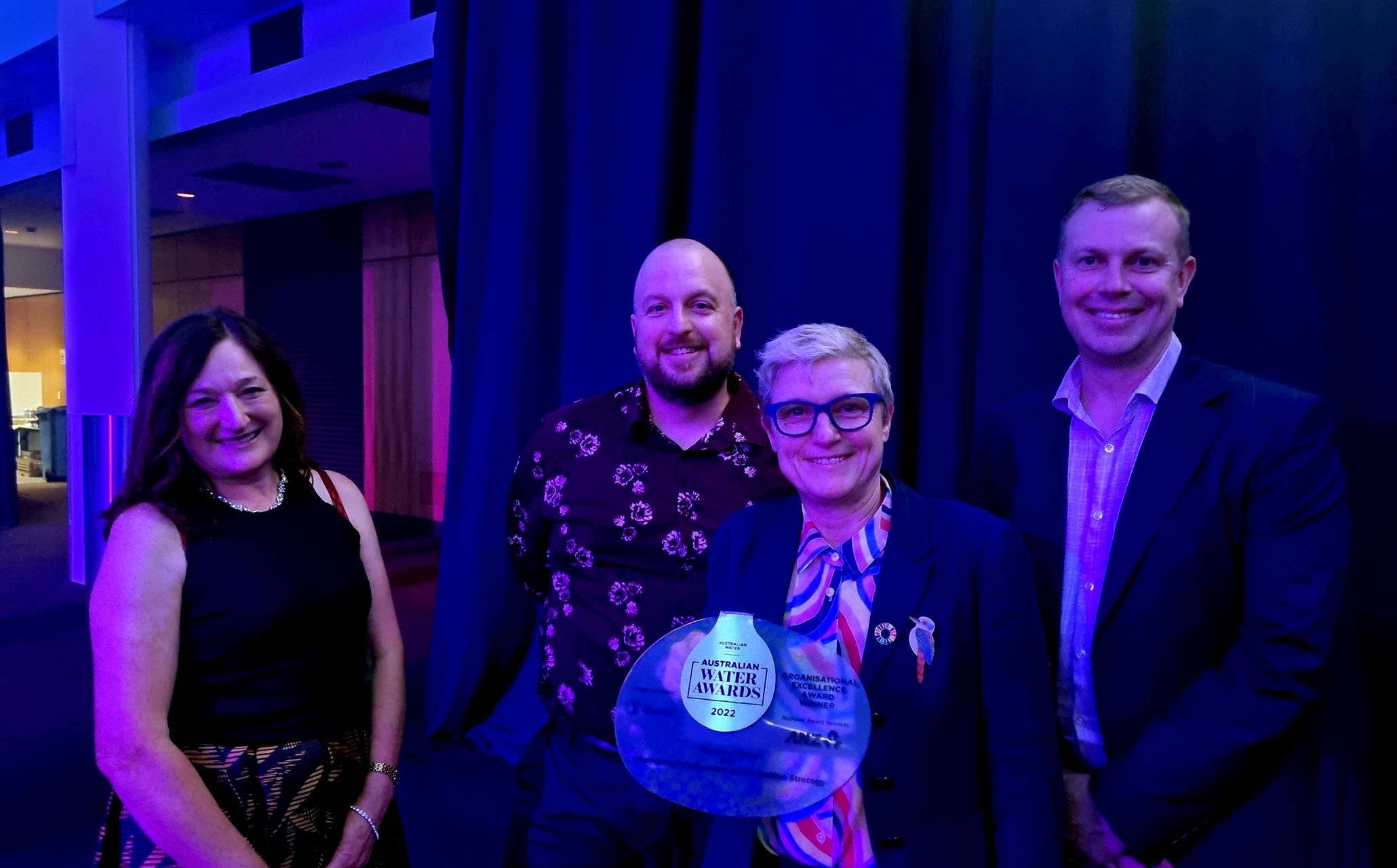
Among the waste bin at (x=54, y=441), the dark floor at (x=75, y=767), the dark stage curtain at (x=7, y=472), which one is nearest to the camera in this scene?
the dark floor at (x=75, y=767)

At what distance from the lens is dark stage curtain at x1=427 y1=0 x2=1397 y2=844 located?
163 cm

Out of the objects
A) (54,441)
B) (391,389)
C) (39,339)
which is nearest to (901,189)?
(391,389)

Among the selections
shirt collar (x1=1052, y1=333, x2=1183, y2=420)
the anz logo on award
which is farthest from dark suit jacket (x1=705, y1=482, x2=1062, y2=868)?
shirt collar (x1=1052, y1=333, x2=1183, y2=420)

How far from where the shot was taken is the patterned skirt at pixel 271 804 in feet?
3.97

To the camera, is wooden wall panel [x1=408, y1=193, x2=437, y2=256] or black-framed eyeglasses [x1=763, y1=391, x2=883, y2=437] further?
wooden wall panel [x1=408, y1=193, x2=437, y2=256]

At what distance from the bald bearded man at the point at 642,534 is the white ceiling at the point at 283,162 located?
3.23m

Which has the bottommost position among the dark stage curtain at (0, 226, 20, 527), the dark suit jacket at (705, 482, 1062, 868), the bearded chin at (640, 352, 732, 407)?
the dark stage curtain at (0, 226, 20, 527)

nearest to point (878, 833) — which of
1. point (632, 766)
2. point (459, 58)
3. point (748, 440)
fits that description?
point (632, 766)

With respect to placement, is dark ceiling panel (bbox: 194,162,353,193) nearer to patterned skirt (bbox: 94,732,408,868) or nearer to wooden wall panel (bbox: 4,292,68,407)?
patterned skirt (bbox: 94,732,408,868)

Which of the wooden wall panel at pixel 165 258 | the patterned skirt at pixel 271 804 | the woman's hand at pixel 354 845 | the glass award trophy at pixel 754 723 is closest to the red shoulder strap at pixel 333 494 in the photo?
the patterned skirt at pixel 271 804

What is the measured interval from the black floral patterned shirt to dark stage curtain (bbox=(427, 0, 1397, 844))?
2.26 ft

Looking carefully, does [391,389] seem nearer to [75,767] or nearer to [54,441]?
[75,767]

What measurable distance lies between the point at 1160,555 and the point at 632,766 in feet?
2.41

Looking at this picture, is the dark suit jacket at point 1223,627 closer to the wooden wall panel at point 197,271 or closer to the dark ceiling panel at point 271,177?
the dark ceiling panel at point 271,177
